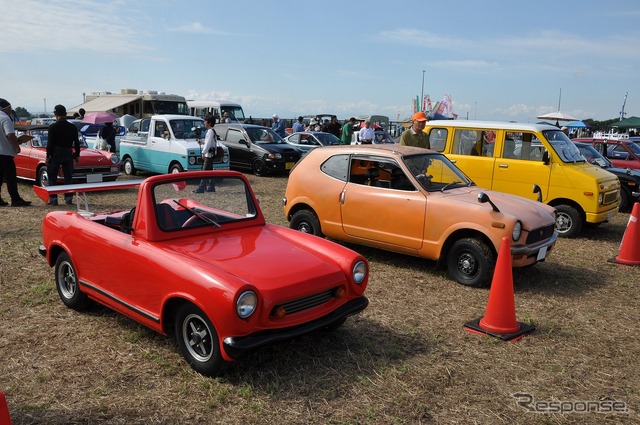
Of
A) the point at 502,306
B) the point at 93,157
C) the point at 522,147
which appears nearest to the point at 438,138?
the point at 522,147

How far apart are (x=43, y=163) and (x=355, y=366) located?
10450 millimetres

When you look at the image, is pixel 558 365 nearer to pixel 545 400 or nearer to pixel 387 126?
pixel 545 400

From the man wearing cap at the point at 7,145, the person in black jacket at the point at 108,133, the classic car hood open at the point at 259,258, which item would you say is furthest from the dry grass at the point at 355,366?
the person in black jacket at the point at 108,133

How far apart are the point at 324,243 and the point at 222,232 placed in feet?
2.96

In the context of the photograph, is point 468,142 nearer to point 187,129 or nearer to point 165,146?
point 187,129

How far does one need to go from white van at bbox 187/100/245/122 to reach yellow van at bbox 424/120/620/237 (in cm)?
1848

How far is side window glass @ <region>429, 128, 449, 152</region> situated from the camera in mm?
10141

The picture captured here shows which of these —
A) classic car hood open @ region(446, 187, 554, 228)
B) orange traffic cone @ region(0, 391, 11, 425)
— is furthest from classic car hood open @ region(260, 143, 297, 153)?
orange traffic cone @ region(0, 391, 11, 425)

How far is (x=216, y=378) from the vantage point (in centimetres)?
402

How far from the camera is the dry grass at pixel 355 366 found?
368 cm

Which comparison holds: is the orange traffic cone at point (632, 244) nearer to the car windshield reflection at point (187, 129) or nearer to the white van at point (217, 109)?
→ the car windshield reflection at point (187, 129)

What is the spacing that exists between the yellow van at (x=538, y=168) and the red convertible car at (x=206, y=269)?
18.9 feet

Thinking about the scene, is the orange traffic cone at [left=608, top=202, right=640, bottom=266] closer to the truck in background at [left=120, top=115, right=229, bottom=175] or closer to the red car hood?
the truck in background at [left=120, top=115, right=229, bottom=175]

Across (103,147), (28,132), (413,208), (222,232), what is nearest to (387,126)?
(103,147)
